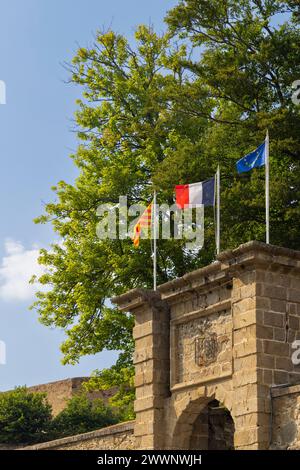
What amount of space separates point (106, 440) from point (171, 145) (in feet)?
42.0

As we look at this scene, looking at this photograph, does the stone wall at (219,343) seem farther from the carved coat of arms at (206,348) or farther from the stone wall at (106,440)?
the stone wall at (106,440)

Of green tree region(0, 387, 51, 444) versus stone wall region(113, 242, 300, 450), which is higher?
green tree region(0, 387, 51, 444)

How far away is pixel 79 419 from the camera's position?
4500cm

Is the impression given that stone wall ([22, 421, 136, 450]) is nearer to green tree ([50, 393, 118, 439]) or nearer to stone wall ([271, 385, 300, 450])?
stone wall ([271, 385, 300, 450])

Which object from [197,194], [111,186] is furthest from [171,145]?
[197,194]

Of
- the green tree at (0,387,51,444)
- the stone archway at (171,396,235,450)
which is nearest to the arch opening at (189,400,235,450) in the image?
the stone archway at (171,396,235,450)

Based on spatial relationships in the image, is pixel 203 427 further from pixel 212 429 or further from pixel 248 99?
pixel 248 99

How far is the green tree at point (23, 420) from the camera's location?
43375 mm

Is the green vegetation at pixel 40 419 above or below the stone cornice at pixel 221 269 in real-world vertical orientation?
above

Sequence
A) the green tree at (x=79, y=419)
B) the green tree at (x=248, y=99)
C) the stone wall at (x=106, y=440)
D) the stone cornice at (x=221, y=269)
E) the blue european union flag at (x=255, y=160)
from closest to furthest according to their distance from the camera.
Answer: the stone cornice at (x=221, y=269), the blue european union flag at (x=255, y=160), the stone wall at (x=106, y=440), the green tree at (x=248, y=99), the green tree at (x=79, y=419)

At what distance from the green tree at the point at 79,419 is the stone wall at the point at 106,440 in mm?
17932

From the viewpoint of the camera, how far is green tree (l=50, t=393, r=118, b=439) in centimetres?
4426

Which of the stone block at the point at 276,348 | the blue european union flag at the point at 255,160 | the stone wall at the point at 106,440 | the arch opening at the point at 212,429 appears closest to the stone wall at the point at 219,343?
the stone block at the point at 276,348

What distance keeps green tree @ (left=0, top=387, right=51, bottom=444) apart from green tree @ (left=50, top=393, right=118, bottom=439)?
452mm
